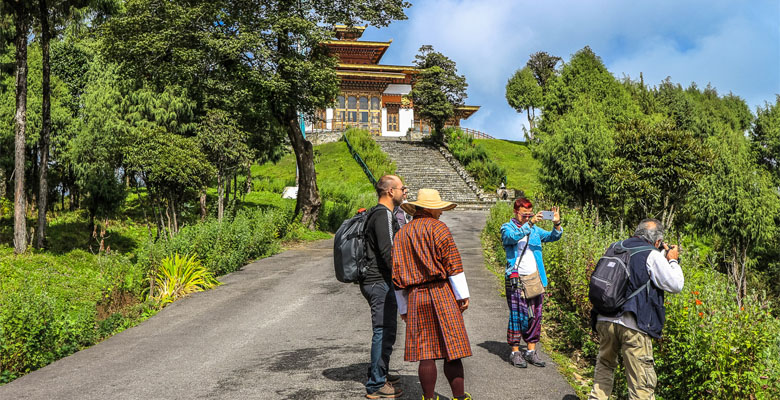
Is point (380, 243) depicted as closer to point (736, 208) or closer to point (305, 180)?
point (305, 180)

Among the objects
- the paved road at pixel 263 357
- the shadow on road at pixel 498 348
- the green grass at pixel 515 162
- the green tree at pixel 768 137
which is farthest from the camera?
the green grass at pixel 515 162

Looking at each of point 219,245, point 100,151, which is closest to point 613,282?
point 219,245

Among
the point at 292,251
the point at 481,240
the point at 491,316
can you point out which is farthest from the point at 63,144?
the point at 491,316

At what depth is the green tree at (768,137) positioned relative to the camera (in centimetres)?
2731

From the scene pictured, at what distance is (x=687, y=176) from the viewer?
16906 mm

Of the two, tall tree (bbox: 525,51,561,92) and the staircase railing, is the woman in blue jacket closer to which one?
the staircase railing

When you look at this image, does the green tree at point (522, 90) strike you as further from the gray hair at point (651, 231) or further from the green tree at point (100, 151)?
the gray hair at point (651, 231)

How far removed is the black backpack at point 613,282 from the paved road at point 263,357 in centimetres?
133

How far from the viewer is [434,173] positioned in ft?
132

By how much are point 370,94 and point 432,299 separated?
52.1 meters

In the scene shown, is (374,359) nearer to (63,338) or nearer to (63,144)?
(63,338)

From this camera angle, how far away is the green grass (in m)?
40.1

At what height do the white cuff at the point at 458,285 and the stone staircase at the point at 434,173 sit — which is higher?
the stone staircase at the point at 434,173

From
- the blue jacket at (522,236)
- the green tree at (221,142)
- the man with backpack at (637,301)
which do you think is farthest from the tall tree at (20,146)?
the man with backpack at (637,301)
